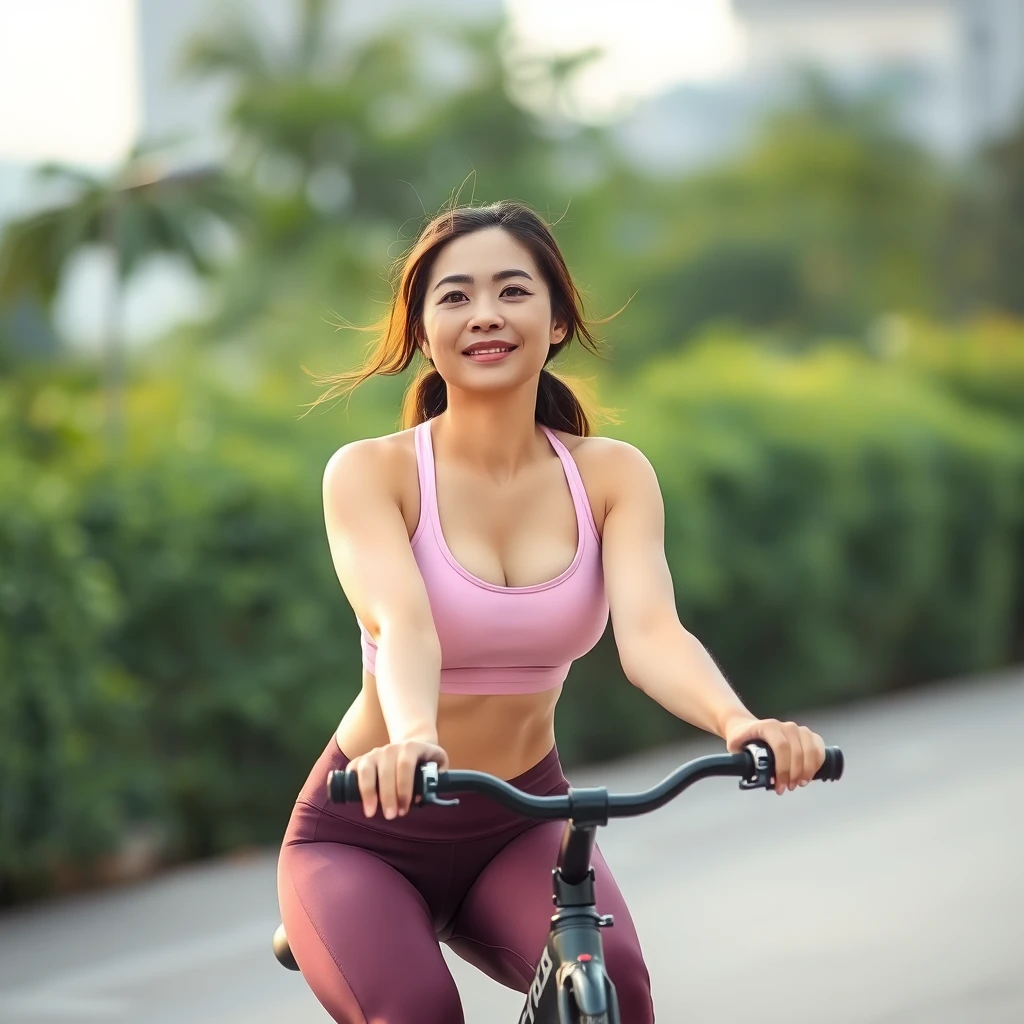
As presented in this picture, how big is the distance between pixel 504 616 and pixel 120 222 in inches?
405

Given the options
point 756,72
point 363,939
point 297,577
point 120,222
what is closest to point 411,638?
point 363,939

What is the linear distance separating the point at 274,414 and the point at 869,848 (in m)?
3.80

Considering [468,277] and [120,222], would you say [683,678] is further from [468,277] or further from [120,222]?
[120,222]

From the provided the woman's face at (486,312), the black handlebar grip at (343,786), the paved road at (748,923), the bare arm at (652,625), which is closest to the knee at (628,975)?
the bare arm at (652,625)

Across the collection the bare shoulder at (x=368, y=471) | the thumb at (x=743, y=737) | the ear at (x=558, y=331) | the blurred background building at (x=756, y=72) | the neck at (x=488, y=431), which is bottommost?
the thumb at (x=743, y=737)

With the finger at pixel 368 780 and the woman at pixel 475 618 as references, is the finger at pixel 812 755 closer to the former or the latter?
the woman at pixel 475 618

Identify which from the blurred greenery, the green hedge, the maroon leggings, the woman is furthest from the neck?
the green hedge

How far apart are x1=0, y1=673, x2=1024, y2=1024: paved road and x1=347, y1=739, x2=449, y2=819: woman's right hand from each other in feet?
10.8

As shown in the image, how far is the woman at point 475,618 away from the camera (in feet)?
8.60

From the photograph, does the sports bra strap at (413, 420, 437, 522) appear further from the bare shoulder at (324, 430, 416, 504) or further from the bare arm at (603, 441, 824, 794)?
the bare arm at (603, 441, 824, 794)

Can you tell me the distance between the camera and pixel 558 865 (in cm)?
245

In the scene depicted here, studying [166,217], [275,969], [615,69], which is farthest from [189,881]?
[615,69]

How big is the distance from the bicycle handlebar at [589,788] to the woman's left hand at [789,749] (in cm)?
1

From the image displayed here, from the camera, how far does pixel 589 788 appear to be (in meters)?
2.30
